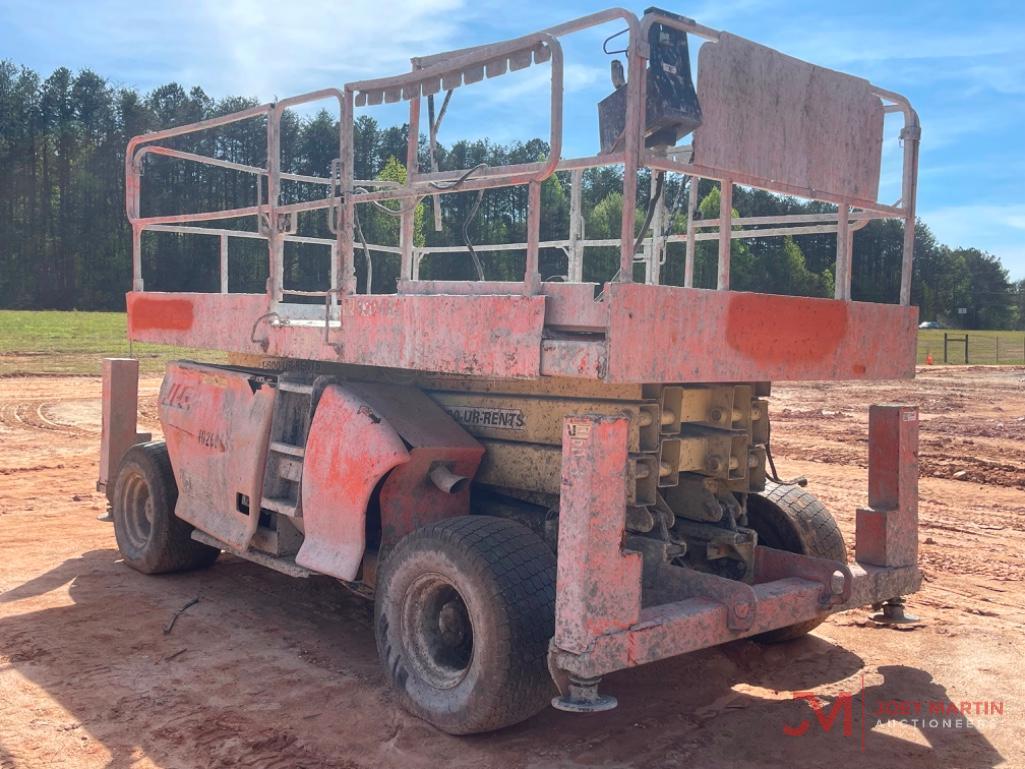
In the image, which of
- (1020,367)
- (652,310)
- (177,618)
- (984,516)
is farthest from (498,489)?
(1020,367)

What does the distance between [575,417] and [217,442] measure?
2.81 m

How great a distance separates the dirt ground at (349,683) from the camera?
4.07 meters

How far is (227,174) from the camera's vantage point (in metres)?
50.0

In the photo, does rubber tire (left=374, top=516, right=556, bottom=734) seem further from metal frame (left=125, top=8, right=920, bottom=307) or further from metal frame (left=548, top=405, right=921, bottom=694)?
metal frame (left=125, top=8, right=920, bottom=307)

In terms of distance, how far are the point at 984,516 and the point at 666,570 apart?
18.8ft

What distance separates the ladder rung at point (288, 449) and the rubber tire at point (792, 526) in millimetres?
2363

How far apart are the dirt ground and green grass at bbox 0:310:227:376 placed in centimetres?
1083

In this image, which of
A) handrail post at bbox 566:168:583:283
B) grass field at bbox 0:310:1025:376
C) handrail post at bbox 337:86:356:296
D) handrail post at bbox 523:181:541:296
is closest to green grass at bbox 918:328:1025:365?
grass field at bbox 0:310:1025:376

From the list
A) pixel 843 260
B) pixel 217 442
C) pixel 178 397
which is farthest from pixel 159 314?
pixel 843 260

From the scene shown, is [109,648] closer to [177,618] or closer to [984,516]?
[177,618]

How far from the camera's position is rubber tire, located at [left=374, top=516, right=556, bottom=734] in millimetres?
3920

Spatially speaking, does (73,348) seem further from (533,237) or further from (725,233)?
(725,233)

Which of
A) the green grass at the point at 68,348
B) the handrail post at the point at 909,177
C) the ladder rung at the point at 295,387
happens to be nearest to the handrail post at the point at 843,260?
the handrail post at the point at 909,177

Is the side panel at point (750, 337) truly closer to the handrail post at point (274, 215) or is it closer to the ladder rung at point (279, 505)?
the ladder rung at point (279, 505)
